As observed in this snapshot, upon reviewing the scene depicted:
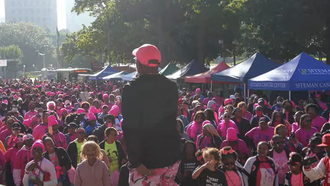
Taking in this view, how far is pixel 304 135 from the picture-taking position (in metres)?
9.58

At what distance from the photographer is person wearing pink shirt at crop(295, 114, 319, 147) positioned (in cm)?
951

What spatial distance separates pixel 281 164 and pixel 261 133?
1610 mm

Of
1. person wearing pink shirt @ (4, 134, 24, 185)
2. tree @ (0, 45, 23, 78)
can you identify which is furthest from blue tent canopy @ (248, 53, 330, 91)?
tree @ (0, 45, 23, 78)

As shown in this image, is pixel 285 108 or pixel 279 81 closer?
pixel 285 108

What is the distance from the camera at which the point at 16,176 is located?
8.70 meters

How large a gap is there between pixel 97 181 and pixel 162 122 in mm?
2755

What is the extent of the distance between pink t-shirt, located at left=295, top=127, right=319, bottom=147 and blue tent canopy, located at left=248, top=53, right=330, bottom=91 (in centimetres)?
560

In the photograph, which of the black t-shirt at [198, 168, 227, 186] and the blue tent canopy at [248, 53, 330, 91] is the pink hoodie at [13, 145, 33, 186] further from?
the blue tent canopy at [248, 53, 330, 91]

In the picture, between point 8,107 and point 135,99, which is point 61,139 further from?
point 8,107

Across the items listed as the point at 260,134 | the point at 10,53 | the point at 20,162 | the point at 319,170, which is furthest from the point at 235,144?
the point at 10,53

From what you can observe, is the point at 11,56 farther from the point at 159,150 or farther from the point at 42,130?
the point at 159,150

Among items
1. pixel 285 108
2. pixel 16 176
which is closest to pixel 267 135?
pixel 285 108

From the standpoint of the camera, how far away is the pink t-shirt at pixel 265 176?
746 centimetres

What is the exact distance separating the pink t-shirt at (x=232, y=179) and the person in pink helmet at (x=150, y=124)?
101 inches
